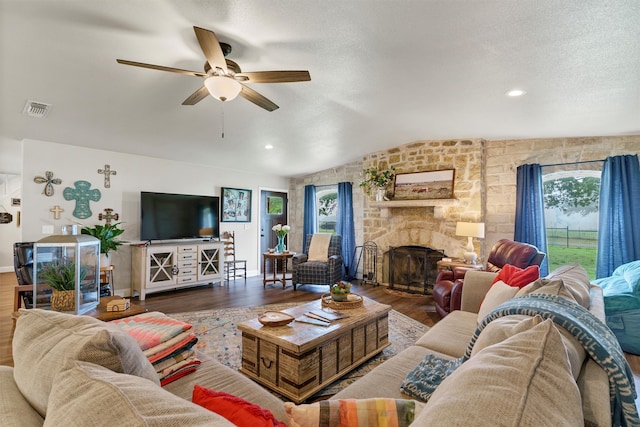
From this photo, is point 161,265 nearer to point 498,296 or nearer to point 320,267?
point 320,267

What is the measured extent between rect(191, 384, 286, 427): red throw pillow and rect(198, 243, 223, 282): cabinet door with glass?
4.82 metres

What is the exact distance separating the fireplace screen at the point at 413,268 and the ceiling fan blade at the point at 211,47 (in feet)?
13.8

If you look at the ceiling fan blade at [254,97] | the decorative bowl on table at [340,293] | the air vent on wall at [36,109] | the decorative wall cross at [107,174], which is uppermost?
the air vent on wall at [36,109]

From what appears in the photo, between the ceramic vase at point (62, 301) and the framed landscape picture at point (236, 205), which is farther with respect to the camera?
the framed landscape picture at point (236, 205)

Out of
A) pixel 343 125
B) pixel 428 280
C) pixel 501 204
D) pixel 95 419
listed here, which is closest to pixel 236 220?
pixel 343 125

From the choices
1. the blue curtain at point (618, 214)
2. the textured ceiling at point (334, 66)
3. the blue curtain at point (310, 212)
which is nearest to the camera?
the textured ceiling at point (334, 66)

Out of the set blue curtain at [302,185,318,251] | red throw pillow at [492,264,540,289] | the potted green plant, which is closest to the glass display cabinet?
the potted green plant

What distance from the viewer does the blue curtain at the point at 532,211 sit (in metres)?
4.23

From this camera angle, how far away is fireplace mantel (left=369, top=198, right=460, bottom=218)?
15.7 feet

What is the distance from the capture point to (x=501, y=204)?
15.1 feet

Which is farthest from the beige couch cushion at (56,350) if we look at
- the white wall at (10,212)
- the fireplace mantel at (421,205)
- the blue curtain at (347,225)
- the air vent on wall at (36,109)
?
the white wall at (10,212)

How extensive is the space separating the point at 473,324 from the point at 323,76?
248 cm

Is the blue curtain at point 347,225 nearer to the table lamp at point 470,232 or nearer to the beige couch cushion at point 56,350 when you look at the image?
the table lamp at point 470,232

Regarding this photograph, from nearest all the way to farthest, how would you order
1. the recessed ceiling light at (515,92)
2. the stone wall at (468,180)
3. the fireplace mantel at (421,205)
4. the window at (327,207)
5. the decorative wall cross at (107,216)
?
1. the recessed ceiling light at (515,92)
2. the stone wall at (468,180)
3. the decorative wall cross at (107,216)
4. the fireplace mantel at (421,205)
5. the window at (327,207)
